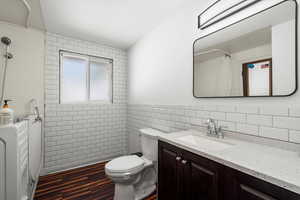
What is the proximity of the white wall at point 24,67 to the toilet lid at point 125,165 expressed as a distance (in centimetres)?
158

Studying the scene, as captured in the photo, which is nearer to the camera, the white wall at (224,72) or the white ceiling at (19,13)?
the white wall at (224,72)

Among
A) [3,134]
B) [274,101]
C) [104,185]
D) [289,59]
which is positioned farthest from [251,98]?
[104,185]

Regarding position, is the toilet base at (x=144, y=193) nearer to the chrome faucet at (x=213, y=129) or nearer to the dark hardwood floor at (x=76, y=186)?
the dark hardwood floor at (x=76, y=186)

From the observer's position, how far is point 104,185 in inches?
76.9

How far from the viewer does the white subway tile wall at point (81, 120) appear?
7.41 ft

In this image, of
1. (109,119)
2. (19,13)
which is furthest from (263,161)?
(19,13)

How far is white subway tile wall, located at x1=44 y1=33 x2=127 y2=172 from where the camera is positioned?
226 centimetres

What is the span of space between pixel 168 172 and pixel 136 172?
1.57ft

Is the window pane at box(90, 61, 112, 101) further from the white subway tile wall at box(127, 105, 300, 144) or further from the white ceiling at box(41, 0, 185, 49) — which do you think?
the white subway tile wall at box(127, 105, 300, 144)

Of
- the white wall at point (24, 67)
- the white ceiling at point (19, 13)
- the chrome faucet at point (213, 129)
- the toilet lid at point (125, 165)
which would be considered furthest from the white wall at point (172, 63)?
the white wall at point (24, 67)

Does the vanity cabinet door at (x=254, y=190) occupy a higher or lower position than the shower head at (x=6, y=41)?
lower

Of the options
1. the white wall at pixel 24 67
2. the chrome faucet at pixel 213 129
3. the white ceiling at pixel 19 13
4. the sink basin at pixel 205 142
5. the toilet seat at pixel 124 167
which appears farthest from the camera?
the white wall at pixel 24 67

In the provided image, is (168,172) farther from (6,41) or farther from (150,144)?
(6,41)

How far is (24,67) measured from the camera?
2.08 metres
